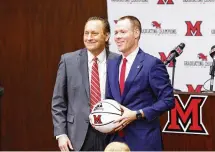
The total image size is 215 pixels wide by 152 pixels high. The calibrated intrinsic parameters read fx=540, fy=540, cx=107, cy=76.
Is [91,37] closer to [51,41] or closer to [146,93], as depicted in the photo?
[146,93]

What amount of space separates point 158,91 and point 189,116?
5.85 ft

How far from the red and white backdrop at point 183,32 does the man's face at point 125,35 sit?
5.74 ft

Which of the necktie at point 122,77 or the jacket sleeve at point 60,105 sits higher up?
the necktie at point 122,77

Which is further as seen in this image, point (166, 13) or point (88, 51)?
point (166, 13)

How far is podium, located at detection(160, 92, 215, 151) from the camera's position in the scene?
16.5ft

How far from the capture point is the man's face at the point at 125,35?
3.37 metres

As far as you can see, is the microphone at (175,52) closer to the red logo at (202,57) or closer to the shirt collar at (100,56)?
the red logo at (202,57)

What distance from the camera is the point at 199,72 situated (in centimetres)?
505

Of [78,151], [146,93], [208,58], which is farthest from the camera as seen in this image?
[208,58]

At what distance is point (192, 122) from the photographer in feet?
16.6

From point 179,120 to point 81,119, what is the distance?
170cm

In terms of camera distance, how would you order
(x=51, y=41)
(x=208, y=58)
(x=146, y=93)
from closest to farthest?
(x=146, y=93), (x=208, y=58), (x=51, y=41)

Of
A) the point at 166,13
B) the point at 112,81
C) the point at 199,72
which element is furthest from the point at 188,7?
the point at 112,81

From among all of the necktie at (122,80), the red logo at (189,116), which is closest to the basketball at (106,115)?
the necktie at (122,80)
